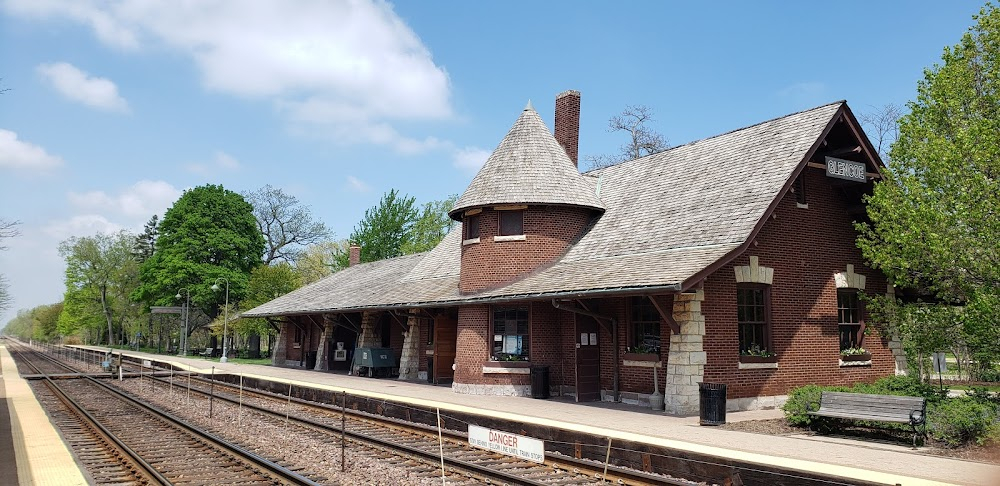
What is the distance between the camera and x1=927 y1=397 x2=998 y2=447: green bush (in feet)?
37.3

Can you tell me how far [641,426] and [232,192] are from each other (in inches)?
2135

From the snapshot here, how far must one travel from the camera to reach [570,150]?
979 inches

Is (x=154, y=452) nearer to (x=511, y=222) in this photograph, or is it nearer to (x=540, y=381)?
(x=540, y=381)

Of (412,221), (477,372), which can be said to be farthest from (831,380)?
(412,221)

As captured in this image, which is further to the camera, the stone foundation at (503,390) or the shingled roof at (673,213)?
the stone foundation at (503,390)

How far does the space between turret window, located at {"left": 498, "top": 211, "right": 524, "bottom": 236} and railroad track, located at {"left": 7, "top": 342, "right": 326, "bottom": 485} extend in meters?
10.2

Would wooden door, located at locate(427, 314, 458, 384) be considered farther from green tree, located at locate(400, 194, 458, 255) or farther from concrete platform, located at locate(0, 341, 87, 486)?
green tree, located at locate(400, 194, 458, 255)

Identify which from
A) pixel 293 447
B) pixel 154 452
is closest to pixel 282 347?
pixel 154 452

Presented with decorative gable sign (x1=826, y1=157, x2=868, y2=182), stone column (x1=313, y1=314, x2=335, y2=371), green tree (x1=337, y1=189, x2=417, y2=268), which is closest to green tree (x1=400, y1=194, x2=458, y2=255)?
green tree (x1=337, y1=189, x2=417, y2=268)

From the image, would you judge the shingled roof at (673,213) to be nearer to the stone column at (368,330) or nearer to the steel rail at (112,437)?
the stone column at (368,330)

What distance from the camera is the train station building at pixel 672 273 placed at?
15875 mm

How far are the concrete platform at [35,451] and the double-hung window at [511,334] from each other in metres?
10.8

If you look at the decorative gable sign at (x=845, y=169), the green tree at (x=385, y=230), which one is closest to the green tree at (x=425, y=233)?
the green tree at (x=385, y=230)

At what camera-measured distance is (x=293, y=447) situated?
1219 cm
